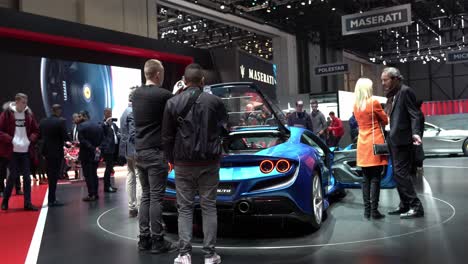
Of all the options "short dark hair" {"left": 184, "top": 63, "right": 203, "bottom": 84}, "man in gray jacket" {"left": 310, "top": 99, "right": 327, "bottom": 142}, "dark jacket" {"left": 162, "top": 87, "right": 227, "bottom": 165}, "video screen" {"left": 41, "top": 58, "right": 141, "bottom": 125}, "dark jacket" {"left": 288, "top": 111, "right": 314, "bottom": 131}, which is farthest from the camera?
"video screen" {"left": 41, "top": 58, "right": 141, "bottom": 125}

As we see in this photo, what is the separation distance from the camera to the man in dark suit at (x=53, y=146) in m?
6.66

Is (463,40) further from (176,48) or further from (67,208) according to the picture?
(67,208)

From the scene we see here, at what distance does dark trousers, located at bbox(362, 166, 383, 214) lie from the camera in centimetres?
482

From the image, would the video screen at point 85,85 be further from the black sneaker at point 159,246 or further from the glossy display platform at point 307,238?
the black sneaker at point 159,246

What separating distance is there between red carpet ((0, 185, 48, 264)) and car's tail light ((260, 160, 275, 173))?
211 centimetres

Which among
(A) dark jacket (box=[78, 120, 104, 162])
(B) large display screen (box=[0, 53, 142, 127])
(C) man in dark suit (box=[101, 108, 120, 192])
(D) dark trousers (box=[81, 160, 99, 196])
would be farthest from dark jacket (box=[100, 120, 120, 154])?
(B) large display screen (box=[0, 53, 142, 127])

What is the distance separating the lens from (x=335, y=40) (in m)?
24.9

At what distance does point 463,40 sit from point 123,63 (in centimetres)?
2272

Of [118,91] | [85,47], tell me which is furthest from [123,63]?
[85,47]

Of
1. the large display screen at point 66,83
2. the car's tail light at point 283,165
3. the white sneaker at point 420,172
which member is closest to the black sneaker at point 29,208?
the car's tail light at point 283,165

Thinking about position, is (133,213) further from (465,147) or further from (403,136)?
(465,147)

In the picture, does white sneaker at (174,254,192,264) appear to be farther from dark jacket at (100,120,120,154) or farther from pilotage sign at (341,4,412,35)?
pilotage sign at (341,4,412,35)

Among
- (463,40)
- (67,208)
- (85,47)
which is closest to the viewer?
(67,208)

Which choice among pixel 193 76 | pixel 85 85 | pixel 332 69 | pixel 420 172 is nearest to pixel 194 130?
pixel 193 76
